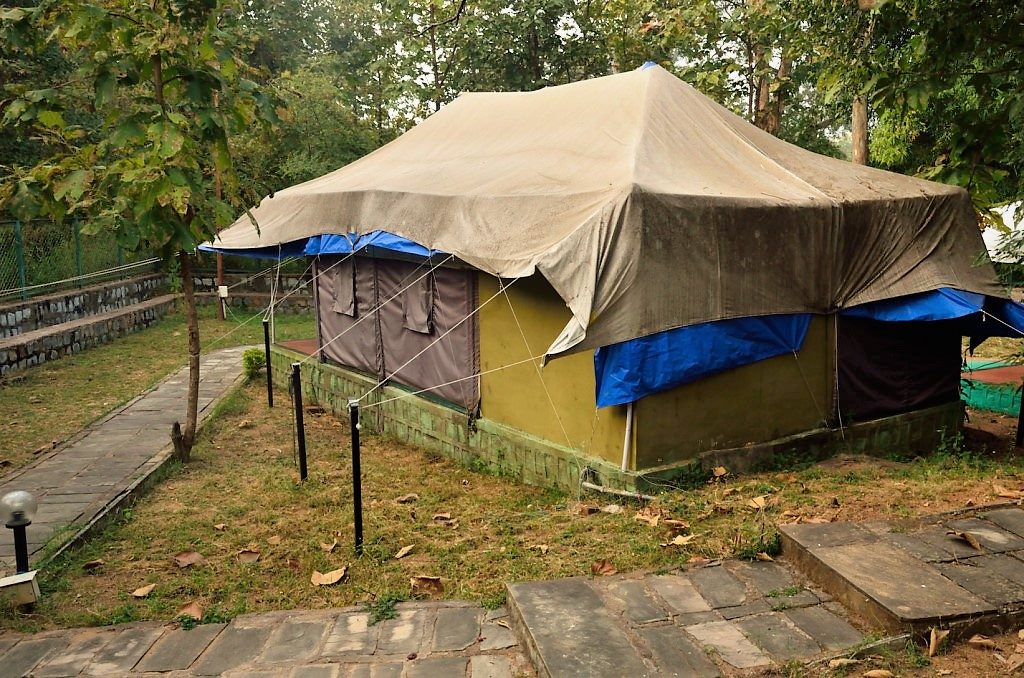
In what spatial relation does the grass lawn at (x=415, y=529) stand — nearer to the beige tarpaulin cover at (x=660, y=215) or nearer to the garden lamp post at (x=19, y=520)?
the garden lamp post at (x=19, y=520)

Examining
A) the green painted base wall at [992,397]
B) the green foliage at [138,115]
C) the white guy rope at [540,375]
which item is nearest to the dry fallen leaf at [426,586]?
the white guy rope at [540,375]

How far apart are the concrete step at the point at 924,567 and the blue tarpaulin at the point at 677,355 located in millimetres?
1674

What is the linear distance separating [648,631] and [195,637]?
8.67 feet

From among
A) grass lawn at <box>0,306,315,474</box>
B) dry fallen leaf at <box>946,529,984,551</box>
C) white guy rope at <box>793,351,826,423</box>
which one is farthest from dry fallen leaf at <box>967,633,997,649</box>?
grass lawn at <box>0,306,315,474</box>

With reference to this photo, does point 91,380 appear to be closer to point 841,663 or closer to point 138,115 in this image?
point 138,115

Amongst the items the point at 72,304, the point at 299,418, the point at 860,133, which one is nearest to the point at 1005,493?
the point at 299,418

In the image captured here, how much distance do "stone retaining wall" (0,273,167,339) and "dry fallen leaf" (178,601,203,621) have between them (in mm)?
10279

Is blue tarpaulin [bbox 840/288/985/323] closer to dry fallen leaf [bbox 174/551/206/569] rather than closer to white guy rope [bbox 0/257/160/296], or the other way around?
dry fallen leaf [bbox 174/551/206/569]

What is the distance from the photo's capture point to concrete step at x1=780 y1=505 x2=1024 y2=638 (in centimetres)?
398

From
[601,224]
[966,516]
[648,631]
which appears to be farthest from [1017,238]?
[648,631]

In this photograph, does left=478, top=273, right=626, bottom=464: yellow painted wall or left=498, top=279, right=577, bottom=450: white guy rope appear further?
left=498, top=279, right=577, bottom=450: white guy rope

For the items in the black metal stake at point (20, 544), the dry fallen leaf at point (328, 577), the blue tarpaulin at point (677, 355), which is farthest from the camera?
the blue tarpaulin at point (677, 355)

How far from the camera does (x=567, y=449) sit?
7.10 m

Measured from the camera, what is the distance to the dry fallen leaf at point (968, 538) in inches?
187
